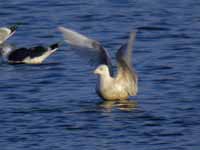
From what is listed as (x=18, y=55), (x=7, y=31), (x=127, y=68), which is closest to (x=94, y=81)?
(x=127, y=68)

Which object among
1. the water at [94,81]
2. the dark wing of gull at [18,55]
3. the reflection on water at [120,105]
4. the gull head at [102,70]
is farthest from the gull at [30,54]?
the reflection on water at [120,105]

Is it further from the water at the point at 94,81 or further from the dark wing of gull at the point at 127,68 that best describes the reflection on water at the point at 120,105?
the dark wing of gull at the point at 127,68

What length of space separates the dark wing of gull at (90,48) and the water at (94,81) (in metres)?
0.47

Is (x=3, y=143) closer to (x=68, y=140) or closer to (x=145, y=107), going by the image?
(x=68, y=140)

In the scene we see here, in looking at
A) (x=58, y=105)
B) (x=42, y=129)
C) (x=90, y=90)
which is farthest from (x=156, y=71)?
(x=42, y=129)

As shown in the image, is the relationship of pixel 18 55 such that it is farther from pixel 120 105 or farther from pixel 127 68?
pixel 127 68

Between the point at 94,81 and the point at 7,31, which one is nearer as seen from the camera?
the point at 94,81

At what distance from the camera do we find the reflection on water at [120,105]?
1446 centimetres

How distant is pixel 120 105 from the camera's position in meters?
14.7

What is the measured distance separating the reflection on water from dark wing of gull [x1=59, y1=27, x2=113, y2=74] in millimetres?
553

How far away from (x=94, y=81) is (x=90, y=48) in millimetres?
1051

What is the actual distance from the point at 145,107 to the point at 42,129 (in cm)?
183

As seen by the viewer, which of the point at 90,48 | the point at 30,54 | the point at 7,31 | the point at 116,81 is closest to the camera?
the point at 116,81

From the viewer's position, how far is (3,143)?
40.9 ft
